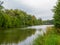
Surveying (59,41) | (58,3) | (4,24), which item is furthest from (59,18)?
(4,24)

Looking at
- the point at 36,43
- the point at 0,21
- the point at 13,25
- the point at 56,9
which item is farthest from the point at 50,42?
the point at 13,25

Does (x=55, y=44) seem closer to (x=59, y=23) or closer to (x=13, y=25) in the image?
(x=59, y=23)

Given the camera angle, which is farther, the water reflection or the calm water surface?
the water reflection

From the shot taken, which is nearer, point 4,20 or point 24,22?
point 4,20

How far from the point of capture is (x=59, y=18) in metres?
23.3

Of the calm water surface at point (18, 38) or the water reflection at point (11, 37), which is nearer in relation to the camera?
the calm water surface at point (18, 38)

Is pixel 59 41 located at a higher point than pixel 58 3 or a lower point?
lower

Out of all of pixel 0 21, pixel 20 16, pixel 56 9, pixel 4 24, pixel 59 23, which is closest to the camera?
pixel 59 23

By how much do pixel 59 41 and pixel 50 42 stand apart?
1.40 ft

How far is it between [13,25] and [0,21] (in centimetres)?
1980

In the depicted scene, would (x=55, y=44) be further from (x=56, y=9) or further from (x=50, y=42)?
(x=56, y=9)

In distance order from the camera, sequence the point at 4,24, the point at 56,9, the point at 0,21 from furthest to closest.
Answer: the point at 4,24 < the point at 0,21 < the point at 56,9

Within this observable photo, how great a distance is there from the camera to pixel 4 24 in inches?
2697

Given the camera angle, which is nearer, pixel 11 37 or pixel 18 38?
pixel 18 38
